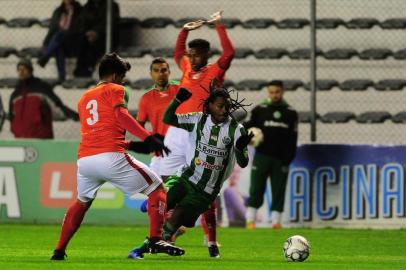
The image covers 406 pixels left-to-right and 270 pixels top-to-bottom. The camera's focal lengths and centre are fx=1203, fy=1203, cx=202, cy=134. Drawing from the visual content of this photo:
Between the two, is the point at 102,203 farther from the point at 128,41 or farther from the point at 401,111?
the point at 401,111

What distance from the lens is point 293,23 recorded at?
20047 millimetres

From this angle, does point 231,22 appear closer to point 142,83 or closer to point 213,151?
point 142,83

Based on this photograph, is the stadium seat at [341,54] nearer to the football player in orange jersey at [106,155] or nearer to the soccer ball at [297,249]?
the soccer ball at [297,249]

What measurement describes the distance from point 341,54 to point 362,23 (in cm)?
61

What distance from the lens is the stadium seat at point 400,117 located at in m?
18.8

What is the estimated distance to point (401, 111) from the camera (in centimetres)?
1897

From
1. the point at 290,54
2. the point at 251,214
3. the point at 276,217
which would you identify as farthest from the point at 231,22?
the point at 276,217

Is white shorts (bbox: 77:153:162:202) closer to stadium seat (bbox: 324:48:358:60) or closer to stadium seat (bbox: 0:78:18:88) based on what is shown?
stadium seat (bbox: 324:48:358:60)

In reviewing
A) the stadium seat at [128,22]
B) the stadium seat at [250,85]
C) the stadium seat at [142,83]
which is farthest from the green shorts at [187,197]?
the stadium seat at [128,22]

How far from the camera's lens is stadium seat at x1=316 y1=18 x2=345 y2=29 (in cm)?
1975

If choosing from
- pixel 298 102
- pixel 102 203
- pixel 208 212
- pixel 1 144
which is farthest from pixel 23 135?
pixel 208 212

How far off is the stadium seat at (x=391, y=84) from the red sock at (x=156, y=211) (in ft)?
29.2

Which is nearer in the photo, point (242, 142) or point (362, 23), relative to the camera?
point (242, 142)

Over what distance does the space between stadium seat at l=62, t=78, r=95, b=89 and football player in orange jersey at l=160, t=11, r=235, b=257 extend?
5.95m
